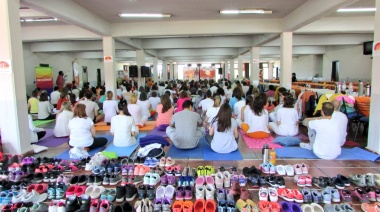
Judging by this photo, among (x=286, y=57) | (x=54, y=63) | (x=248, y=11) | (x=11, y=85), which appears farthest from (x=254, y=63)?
(x=54, y=63)

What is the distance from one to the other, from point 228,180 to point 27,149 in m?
3.75

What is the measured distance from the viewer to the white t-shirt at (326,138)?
14.8 ft

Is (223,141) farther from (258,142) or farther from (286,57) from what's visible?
(286,57)

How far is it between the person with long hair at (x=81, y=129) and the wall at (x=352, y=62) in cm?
1593

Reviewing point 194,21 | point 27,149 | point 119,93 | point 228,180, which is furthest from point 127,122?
point 119,93

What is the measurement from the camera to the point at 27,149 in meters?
5.20

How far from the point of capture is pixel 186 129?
17.0ft

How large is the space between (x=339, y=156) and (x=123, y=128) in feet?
12.3


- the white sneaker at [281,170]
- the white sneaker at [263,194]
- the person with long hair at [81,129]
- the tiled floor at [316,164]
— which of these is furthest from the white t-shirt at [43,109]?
the white sneaker at [263,194]

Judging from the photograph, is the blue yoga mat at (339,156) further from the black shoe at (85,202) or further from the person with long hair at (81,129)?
the person with long hair at (81,129)

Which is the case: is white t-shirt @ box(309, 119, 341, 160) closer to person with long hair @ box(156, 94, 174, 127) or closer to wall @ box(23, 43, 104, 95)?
person with long hair @ box(156, 94, 174, 127)

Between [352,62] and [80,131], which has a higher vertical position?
[352,62]

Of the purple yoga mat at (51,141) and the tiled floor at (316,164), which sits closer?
the tiled floor at (316,164)

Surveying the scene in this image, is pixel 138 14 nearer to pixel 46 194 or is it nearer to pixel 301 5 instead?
pixel 301 5
